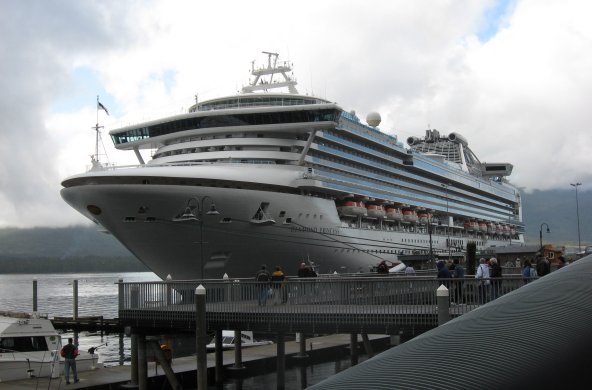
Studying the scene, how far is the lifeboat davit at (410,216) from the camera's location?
54.8 metres

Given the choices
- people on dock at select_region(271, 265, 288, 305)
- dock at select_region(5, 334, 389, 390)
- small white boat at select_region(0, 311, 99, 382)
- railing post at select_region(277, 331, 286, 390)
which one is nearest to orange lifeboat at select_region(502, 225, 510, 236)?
dock at select_region(5, 334, 389, 390)

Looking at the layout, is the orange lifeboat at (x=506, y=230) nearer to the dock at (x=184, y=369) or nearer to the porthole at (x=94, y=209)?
the dock at (x=184, y=369)

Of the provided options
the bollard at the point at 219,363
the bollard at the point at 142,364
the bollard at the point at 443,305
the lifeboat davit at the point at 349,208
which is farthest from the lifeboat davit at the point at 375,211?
the bollard at the point at 443,305

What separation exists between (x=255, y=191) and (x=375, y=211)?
47.8 feet

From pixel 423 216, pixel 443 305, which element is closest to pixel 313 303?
pixel 443 305

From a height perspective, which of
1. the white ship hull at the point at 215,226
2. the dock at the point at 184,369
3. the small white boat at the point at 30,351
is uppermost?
the white ship hull at the point at 215,226

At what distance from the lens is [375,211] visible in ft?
159

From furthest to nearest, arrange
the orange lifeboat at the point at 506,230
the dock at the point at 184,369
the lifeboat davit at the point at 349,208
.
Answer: the orange lifeboat at the point at 506,230 < the lifeboat davit at the point at 349,208 < the dock at the point at 184,369

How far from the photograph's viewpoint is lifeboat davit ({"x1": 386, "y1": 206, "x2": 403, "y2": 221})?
168 ft

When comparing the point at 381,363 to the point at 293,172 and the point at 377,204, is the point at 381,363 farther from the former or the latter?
the point at 377,204

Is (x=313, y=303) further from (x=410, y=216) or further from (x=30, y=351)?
(x=410, y=216)

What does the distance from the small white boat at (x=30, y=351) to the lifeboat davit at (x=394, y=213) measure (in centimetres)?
2995

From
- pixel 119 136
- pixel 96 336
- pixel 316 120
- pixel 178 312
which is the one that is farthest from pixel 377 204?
pixel 178 312

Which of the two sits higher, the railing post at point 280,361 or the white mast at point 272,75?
the white mast at point 272,75
